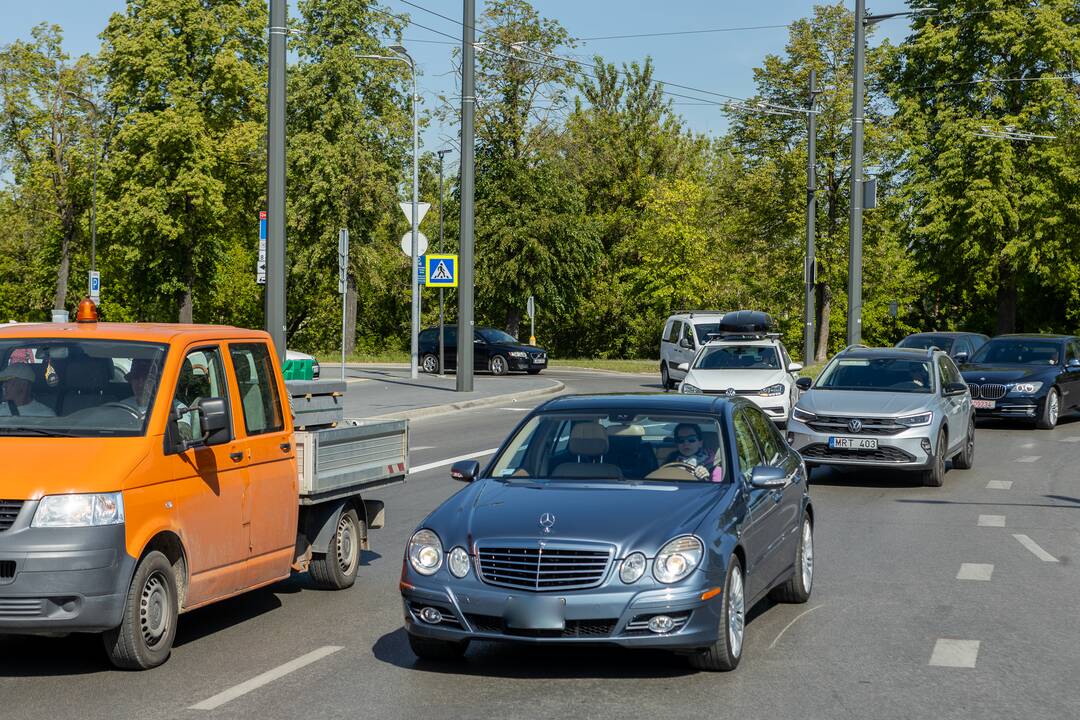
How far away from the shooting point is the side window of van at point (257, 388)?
342 inches

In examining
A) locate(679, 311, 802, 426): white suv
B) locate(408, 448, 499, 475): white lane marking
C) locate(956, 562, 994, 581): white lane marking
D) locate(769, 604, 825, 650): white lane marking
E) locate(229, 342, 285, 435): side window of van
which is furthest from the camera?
locate(679, 311, 802, 426): white suv

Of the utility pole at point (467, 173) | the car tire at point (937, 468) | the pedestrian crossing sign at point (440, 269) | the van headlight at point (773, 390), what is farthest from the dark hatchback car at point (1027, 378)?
the pedestrian crossing sign at point (440, 269)

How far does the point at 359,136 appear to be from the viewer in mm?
60938

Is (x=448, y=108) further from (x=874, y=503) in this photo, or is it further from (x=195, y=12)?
(x=874, y=503)

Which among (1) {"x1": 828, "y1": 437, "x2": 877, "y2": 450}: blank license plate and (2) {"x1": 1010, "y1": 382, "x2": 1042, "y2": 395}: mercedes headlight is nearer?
→ (1) {"x1": 828, "y1": 437, "x2": 877, "y2": 450}: blank license plate

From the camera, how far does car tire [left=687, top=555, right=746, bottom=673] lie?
7191 mm

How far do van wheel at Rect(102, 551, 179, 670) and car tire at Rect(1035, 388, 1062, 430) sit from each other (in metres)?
21.3

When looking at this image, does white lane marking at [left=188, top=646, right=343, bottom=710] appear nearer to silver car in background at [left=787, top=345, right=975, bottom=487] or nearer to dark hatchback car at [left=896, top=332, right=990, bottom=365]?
silver car in background at [left=787, top=345, right=975, bottom=487]

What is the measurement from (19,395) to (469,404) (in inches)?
926

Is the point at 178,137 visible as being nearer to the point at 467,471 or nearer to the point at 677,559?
the point at 467,471

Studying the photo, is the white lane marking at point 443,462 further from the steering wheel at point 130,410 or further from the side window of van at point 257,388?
the steering wheel at point 130,410

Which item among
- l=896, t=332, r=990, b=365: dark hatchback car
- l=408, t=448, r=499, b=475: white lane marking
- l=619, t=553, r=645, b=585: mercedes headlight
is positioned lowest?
l=408, t=448, r=499, b=475: white lane marking

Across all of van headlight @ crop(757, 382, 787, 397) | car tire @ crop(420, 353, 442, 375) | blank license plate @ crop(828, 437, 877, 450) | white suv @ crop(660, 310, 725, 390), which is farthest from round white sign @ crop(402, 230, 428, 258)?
blank license plate @ crop(828, 437, 877, 450)

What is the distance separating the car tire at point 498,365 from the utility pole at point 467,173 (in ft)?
52.5
